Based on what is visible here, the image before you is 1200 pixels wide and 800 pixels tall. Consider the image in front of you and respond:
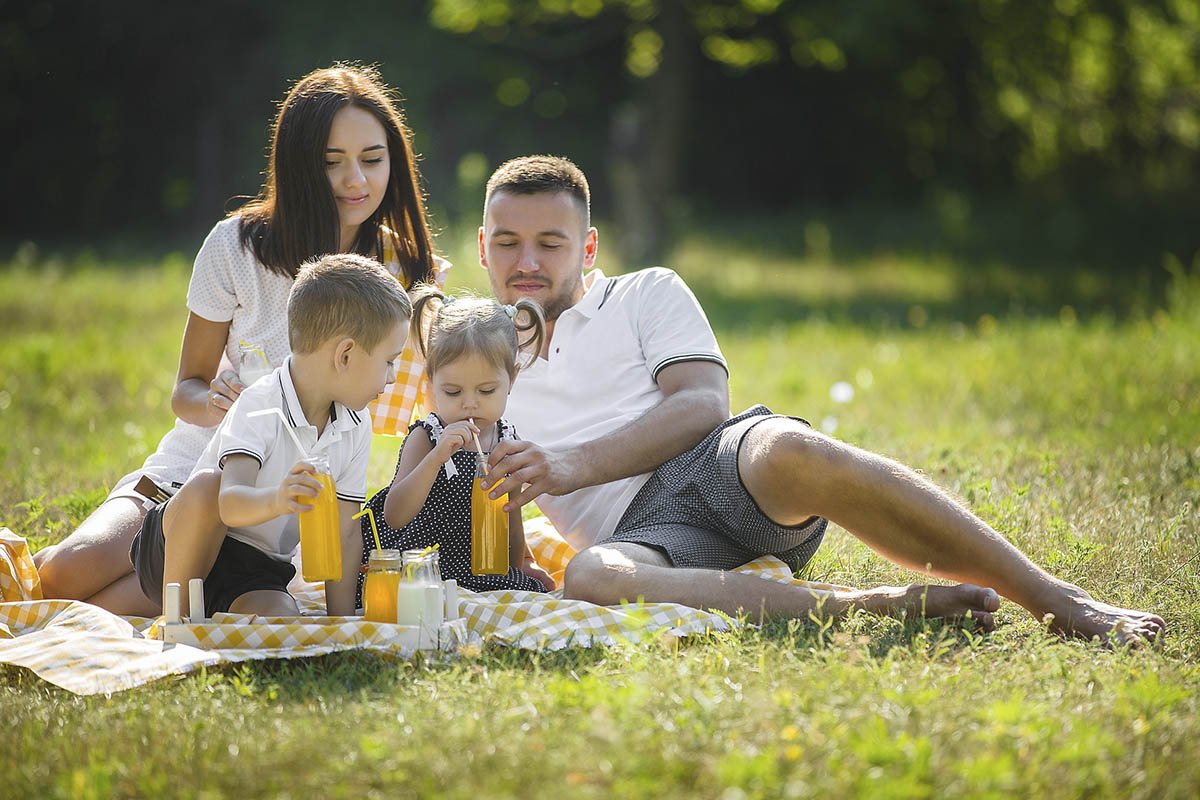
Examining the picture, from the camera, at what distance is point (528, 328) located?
169 inches

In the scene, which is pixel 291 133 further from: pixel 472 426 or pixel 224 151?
pixel 224 151

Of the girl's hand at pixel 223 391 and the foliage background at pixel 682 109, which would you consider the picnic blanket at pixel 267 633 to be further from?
the foliage background at pixel 682 109

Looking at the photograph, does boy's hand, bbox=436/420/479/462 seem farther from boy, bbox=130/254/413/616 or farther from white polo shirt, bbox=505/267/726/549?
white polo shirt, bbox=505/267/726/549

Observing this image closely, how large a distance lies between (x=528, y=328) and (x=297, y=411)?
3.12 feet

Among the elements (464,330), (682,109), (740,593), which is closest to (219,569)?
(464,330)

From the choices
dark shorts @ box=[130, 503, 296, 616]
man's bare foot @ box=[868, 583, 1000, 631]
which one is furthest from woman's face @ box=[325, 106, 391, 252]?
man's bare foot @ box=[868, 583, 1000, 631]

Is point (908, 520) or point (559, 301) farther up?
point (559, 301)

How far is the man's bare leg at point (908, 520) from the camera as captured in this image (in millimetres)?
3508

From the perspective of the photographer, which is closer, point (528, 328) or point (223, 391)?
point (223, 391)

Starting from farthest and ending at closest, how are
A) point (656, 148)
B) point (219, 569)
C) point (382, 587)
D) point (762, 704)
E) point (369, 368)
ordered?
point (656, 148)
point (219, 569)
point (369, 368)
point (382, 587)
point (762, 704)

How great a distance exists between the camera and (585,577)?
3674mm

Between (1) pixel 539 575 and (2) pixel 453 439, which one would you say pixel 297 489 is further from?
(1) pixel 539 575

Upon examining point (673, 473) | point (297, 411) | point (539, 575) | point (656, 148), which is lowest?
point (539, 575)

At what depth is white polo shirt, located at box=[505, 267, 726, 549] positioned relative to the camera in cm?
427
